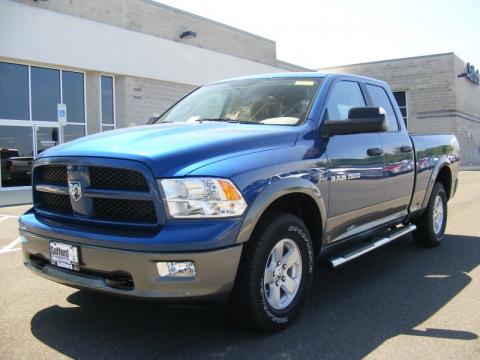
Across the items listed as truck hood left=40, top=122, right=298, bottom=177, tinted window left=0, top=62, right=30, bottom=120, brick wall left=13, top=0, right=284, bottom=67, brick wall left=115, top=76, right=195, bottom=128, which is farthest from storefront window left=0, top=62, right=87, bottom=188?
truck hood left=40, top=122, right=298, bottom=177

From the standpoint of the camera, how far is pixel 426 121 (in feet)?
125

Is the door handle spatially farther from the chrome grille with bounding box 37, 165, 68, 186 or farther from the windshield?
the chrome grille with bounding box 37, 165, 68, 186

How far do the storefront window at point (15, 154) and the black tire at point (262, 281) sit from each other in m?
15.9

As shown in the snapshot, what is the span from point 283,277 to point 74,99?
717 inches

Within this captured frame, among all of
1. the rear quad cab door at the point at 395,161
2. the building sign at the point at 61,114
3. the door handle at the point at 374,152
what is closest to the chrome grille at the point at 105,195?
the door handle at the point at 374,152

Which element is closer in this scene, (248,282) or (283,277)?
(248,282)

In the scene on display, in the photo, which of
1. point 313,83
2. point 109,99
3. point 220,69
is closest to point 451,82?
point 220,69

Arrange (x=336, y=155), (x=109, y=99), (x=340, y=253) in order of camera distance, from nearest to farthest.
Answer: (x=336, y=155) < (x=340, y=253) < (x=109, y=99)

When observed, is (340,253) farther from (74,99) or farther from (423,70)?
(423,70)

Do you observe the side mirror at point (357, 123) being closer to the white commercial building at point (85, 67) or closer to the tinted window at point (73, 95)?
the white commercial building at point (85, 67)

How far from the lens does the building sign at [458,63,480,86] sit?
39.4 metres

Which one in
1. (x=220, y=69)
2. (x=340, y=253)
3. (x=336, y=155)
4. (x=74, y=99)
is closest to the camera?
(x=336, y=155)

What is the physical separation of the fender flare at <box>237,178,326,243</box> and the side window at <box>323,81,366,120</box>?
2.55 feet

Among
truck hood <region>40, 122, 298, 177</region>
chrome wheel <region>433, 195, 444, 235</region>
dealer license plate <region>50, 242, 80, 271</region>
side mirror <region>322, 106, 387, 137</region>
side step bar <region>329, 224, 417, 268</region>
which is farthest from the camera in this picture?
chrome wheel <region>433, 195, 444, 235</region>
